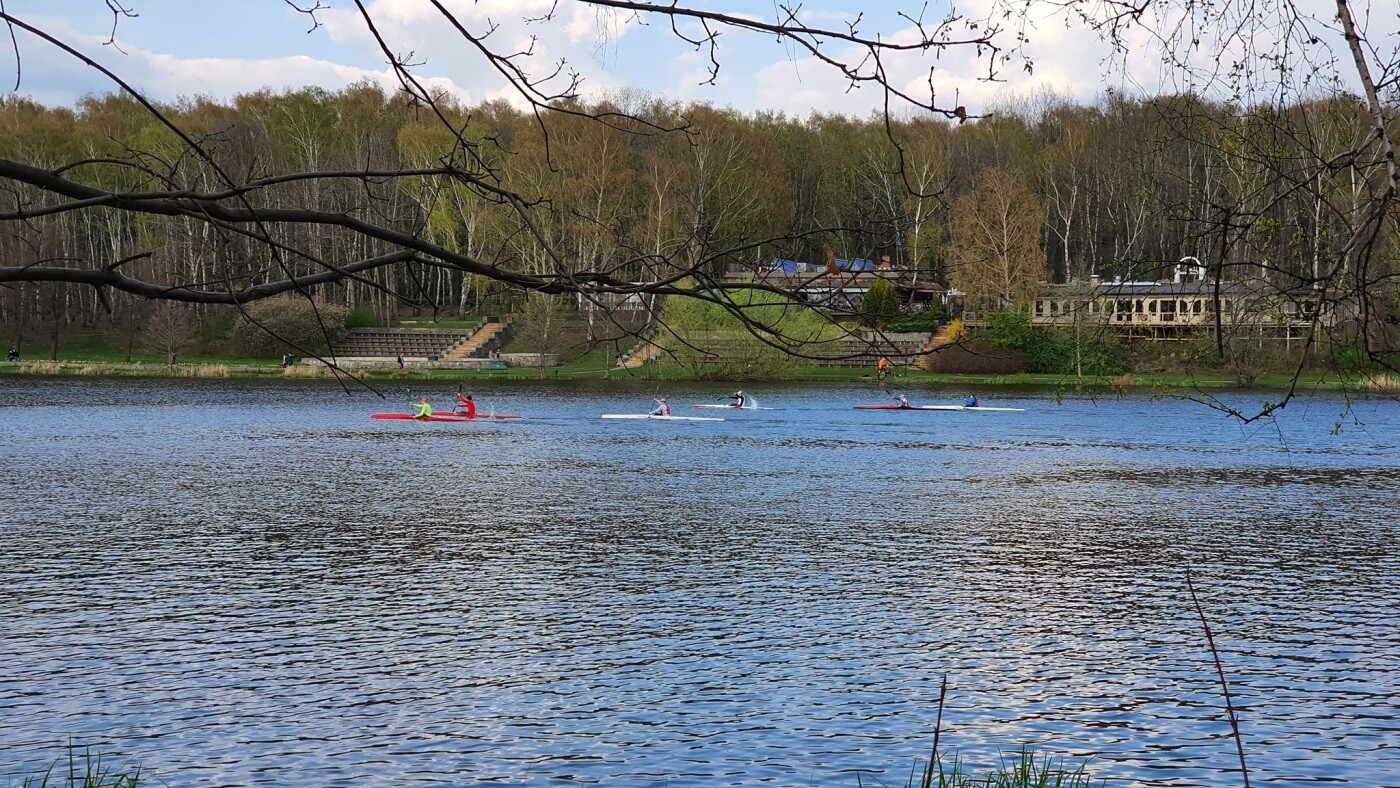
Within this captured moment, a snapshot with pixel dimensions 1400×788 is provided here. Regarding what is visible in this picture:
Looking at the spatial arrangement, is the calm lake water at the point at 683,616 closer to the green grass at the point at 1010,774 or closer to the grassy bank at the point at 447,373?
the green grass at the point at 1010,774

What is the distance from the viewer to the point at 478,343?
86.4m

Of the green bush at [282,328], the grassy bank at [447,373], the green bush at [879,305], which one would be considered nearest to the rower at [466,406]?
the grassy bank at [447,373]

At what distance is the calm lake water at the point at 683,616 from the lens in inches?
523

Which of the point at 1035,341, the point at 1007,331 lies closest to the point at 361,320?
the point at 1007,331

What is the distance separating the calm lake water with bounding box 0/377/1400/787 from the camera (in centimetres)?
1328

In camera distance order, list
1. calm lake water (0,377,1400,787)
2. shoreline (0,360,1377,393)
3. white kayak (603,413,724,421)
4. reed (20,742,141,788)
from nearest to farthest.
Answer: reed (20,742,141,788) < calm lake water (0,377,1400,787) < white kayak (603,413,724,421) < shoreline (0,360,1377,393)

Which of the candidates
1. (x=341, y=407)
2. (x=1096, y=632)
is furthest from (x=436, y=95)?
(x=341, y=407)

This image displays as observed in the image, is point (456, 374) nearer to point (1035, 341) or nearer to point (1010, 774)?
point (1035, 341)

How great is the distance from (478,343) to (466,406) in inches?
1267

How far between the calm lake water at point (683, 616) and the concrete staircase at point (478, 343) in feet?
141

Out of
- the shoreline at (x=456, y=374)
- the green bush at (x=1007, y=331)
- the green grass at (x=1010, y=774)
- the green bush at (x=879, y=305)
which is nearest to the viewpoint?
the green bush at (x=879, y=305)

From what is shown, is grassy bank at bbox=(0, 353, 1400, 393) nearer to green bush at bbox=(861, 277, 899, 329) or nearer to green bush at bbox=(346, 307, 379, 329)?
green bush at bbox=(346, 307, 379, 329)

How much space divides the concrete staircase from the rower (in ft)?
82.8

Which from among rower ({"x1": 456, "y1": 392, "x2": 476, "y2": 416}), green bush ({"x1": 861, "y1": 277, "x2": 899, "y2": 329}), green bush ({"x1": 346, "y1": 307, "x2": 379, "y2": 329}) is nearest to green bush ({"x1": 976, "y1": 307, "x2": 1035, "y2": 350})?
rower ({"x1": 456, "y1": 392, "x2": 476, "y2": 416})
